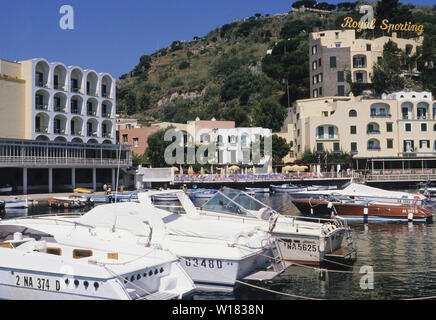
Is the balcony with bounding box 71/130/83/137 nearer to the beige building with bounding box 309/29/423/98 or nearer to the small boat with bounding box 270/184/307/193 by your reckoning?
the small boat with bounding box 270/184/307/193

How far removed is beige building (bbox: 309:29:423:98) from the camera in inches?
3711

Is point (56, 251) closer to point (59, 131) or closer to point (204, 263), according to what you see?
point (204, 263)

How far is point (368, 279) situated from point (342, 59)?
8139 centimetres

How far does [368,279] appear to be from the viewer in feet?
63.3

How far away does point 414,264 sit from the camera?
22.2m

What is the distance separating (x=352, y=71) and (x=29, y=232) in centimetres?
8646

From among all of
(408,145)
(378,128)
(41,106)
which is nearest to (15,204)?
(41,106)

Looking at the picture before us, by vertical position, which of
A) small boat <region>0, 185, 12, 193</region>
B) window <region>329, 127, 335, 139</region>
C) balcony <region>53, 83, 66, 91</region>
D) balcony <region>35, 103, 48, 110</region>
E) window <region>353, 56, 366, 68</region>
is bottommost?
small boat <region>0, 185, 12, 193</region>

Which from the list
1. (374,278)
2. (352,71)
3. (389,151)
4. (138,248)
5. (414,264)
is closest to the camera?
(138,248)

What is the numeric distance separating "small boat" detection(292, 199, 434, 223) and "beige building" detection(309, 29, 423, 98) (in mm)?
58995

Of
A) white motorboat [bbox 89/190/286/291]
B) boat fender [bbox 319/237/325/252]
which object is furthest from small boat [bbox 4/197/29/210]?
boat fender [bbox 319/237/325/252]

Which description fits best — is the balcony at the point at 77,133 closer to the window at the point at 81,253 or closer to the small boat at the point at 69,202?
the small boat at the point at 69,202
